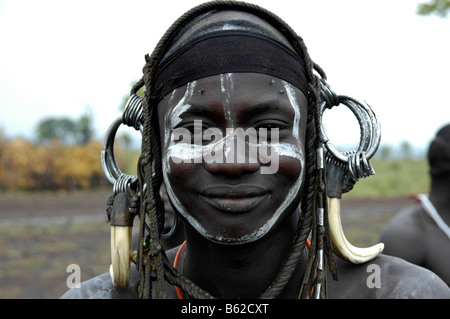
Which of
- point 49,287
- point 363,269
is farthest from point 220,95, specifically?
point 49,287

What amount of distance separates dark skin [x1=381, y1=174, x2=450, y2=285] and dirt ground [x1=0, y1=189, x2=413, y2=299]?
3472 millimetres

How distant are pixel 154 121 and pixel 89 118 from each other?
22.0 meters

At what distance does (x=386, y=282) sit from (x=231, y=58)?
1.19m

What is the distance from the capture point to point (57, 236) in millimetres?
10578

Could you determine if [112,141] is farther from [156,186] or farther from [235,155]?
[235,155]

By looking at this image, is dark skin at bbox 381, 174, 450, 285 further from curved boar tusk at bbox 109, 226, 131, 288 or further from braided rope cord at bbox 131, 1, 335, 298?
curved boar tusk at bbox 109, 226, 131, 288

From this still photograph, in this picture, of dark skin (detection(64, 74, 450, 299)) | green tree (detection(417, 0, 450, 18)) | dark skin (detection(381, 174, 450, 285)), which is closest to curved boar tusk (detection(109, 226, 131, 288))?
dark skin (detection(64, 74, 450, 299))

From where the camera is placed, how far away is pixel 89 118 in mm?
23250

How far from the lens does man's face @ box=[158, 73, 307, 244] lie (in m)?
1.89

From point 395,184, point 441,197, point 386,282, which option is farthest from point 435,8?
point 395,184

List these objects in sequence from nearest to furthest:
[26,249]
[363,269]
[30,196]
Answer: [363,269] < [26,249] < [30,196]

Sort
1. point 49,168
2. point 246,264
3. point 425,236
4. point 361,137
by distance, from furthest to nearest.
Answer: point 49,168 → point 425,236 → point 361,137 → point 246,264
